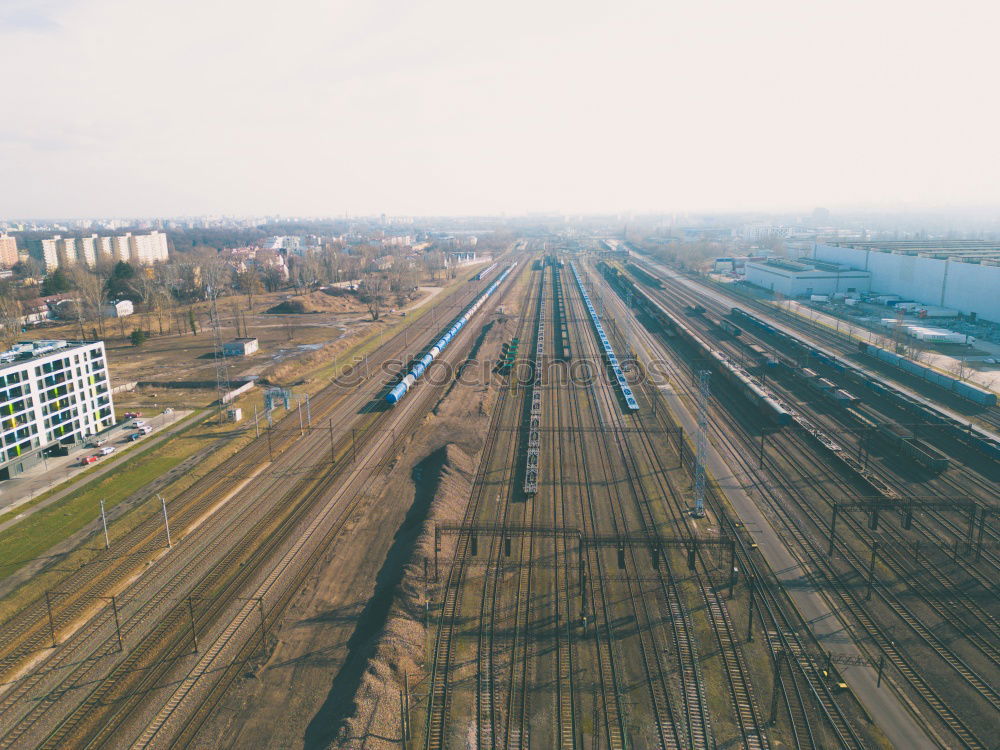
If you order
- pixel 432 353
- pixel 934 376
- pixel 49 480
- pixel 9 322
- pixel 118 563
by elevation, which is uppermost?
pixel 9 322

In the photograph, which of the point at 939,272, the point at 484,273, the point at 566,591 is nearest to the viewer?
the point at 566,591

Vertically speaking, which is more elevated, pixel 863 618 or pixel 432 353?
pixel 432 353

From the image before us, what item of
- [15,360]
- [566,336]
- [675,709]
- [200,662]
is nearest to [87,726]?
[200,662]

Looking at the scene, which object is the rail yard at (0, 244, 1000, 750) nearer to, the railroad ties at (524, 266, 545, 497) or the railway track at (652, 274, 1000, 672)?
the railway track at (652, 274, 1000, 672)

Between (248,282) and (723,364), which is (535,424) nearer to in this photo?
(723,364)

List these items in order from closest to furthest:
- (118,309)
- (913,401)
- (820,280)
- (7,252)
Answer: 1. (913,401)
2. (118,309)
3. (820,280)
4. (7,252)

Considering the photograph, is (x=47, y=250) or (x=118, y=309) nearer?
(x=118, y=309)

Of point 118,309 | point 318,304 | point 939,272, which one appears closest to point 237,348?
point 118,309

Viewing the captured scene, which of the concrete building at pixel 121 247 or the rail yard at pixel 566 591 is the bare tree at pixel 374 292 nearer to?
the rail yard at pixel 566 591
